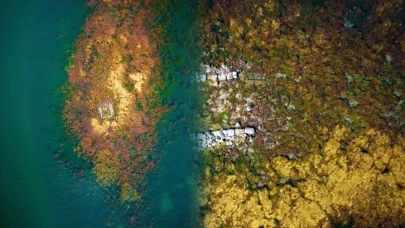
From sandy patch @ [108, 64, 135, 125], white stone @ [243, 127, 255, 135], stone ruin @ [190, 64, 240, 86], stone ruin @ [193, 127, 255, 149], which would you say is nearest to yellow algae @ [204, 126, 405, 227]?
white stone @ [243, 127, 255, 135]

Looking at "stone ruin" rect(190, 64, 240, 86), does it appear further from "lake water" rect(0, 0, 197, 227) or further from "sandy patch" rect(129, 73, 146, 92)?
"sandy patch" rect(129, 73, 146, 92)

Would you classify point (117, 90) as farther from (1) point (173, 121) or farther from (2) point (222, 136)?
(2) point (222, 136)

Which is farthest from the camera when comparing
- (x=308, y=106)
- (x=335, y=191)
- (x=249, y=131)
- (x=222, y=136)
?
(x=222, y=136)

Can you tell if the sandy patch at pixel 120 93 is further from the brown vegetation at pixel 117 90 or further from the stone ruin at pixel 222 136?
the stone ruin at pixel 222 136

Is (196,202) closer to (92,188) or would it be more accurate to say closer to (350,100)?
(92,188)

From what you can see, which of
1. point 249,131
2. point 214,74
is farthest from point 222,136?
point 214,74

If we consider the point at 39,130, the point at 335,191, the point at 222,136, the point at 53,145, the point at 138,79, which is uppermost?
the point at 138,79
